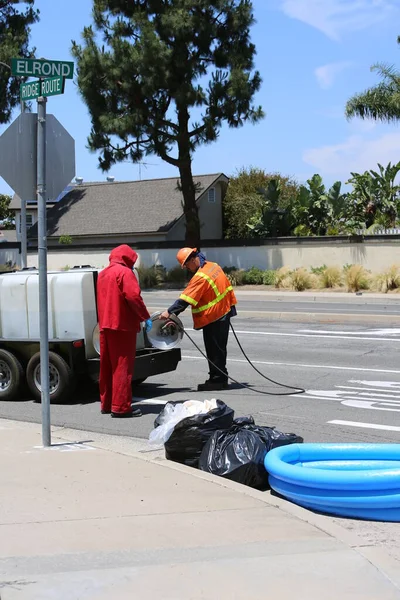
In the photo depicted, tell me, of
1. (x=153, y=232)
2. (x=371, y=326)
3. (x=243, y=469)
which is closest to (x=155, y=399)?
(x=243, y=469)

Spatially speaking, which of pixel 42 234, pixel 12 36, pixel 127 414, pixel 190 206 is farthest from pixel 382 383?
pixel 12 36

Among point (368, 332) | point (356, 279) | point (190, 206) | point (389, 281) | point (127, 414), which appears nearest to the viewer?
point (127, 414)

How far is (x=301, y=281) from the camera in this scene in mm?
31609

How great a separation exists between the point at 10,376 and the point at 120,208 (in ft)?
134

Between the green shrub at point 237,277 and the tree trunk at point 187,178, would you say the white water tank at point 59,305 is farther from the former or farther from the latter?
the tree trunk at point 187,178

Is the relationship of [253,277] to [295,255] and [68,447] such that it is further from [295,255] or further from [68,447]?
[68,447]

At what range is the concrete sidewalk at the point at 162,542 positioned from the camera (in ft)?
13.7

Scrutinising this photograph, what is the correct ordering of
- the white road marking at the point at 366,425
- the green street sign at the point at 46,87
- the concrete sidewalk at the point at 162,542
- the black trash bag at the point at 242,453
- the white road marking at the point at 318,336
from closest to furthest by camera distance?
the concrete sidewalk at the point at 162,542 < the black trash bag at the point at 242,453 < the green street sign at the point at 46,87 < the white road marking at the point at 366,425 < the white road marking at the point at 318,336

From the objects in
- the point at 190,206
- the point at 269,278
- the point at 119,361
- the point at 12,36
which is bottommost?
the point at 119,361

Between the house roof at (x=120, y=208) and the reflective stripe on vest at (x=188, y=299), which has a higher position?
the house roof at (x=120, y=208)

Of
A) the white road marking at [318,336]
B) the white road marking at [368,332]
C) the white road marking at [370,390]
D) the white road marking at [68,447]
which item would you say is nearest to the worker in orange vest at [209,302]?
the white road marking at [370,390]

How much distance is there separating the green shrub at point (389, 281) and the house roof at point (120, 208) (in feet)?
61.6

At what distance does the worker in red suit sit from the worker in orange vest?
952mm

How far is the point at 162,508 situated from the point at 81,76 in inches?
1263
